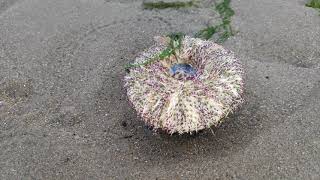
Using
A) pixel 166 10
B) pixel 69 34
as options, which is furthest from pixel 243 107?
pixel 69 34

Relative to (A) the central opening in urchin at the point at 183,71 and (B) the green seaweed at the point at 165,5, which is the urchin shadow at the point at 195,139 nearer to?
(A) the central opening in urchin at the point at 183,71

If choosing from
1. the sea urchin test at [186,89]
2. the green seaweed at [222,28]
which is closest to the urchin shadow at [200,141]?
the sea urchin test at [186,89]

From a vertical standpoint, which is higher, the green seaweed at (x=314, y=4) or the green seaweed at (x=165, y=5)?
the green seaweed at (x=165, y=5)

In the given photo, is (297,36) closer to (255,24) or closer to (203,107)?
(255,24)

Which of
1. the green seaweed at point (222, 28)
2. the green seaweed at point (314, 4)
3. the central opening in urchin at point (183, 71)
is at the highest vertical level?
the central opening in urchin at point (183, 71)

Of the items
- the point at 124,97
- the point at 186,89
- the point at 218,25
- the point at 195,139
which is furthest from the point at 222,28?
the point at 186,89

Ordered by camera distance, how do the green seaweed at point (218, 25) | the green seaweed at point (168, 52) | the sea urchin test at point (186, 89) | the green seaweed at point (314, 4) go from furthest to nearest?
the green seaweed at point (314, 4) < the green seaweed at point (218, 25) < the green seaweed at point (168, 52) < the sea urchin test at point (186, 89)

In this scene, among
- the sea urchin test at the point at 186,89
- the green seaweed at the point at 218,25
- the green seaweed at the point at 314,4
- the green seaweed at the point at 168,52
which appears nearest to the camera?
the sea urchin test at the point at 186,89

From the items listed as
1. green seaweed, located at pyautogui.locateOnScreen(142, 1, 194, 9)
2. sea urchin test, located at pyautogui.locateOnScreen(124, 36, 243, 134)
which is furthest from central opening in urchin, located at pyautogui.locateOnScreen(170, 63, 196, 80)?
green seaweed, located at pyautogui.locateOnScreen(142, 1, 194, 9)
